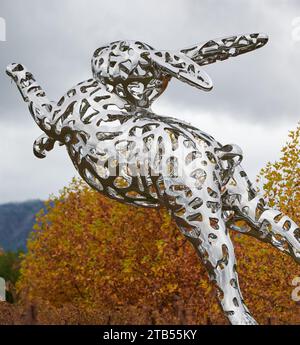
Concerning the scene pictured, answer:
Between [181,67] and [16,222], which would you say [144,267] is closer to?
[181,67]

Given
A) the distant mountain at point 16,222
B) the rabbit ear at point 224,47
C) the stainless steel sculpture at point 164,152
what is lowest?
the stainless steel sculpture at point 164,152

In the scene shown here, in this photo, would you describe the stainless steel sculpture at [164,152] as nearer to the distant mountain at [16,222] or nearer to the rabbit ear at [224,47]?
the rabbit ear at [224,47]

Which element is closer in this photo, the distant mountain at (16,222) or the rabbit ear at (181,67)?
the rabbit ear at (181,67)

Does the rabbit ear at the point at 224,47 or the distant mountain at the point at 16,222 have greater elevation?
the distant mountain at the point at 16,222

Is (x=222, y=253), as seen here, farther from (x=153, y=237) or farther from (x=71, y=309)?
A: (x=153, y=237)

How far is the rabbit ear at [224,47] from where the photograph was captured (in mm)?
4859

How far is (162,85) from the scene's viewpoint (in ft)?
16.3

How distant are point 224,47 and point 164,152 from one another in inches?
42.4

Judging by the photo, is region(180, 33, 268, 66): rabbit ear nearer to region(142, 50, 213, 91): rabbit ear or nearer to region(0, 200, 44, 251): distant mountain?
region(142, 50, 213, 91): rabbit ear

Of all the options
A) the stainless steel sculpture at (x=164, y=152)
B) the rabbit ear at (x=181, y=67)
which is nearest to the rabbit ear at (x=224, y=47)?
the stainless steel sculpture at (x=164, y=152)

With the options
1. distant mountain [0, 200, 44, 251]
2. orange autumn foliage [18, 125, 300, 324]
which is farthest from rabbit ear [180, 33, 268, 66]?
distant mountain [0, 200, 44, 251]

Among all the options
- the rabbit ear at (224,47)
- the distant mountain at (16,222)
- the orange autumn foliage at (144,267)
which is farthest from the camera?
the distant mountain at (16,222)

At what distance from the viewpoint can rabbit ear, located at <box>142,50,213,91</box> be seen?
466 cm

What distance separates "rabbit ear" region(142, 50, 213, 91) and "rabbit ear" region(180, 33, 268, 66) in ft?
0.45
